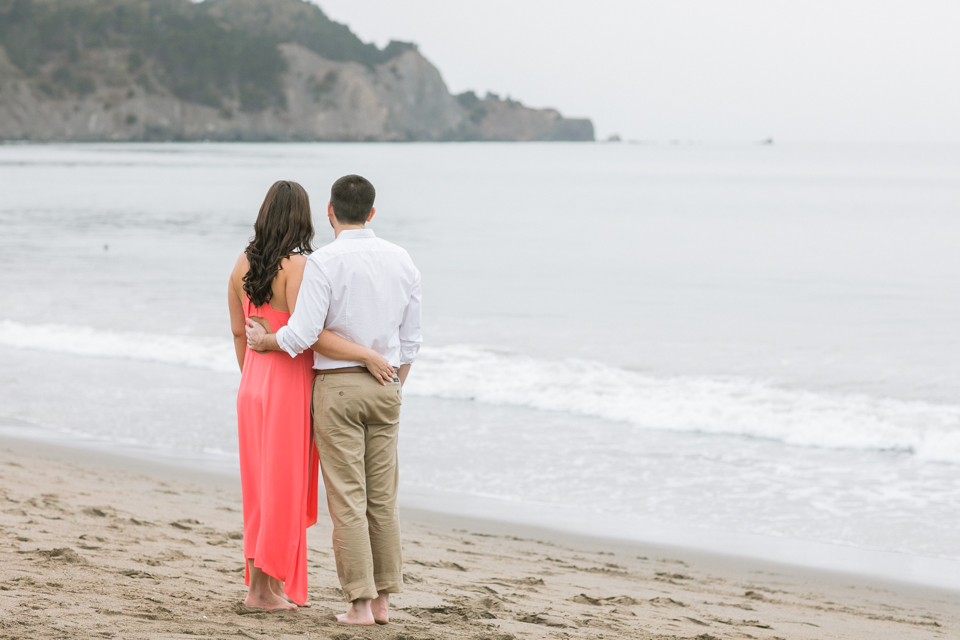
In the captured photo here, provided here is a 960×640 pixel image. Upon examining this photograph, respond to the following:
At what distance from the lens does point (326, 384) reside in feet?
11.0

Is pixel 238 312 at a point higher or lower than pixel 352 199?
lower

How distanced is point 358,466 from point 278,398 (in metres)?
0.41

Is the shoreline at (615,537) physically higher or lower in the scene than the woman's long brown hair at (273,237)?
lower

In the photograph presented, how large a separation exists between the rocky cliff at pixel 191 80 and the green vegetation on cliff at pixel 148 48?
184 mm

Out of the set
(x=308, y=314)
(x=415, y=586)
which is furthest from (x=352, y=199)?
(x=415, y=586)

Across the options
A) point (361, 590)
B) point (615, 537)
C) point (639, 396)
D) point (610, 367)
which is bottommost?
point (615, 537)

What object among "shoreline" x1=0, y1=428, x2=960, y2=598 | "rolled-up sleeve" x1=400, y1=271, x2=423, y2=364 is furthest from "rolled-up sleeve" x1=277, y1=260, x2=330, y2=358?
"shoreline" x1=0, y1=428, x2=960, y2=598

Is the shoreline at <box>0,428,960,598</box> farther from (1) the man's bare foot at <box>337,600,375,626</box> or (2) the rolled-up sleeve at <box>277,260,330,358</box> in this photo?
(2) the rolled-up sleeve at <box>277,260,330,358</box>

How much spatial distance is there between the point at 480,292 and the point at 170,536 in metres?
15.6

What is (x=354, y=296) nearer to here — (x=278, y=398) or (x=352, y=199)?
(x=352, y=199)

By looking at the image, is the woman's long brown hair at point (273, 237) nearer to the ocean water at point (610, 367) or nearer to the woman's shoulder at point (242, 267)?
the woman's shoulder at point (242, 267)

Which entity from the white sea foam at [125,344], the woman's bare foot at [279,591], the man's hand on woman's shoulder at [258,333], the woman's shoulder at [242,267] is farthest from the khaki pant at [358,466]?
the white sea foam at [125,344]

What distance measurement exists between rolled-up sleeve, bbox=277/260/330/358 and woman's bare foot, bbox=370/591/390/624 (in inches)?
41.5

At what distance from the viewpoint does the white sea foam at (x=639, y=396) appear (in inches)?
372
